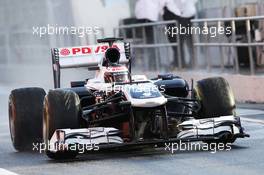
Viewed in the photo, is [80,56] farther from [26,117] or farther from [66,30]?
[66,30]

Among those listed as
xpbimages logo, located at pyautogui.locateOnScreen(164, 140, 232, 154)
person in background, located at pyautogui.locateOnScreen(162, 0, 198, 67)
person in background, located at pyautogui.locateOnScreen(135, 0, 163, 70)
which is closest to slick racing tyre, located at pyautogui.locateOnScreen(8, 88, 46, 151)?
xpbimages logo, located at pyautogui.locateOnScreen(164, 140, 232, 154)

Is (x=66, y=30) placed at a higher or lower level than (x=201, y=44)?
higher

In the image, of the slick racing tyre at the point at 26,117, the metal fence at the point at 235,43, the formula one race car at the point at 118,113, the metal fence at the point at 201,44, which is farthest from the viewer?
the metal fence at the point at 201,44

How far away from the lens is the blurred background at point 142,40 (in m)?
18.5

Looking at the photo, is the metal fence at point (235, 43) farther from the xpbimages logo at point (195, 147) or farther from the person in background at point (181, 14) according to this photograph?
the xpbimages logo at point (195, 147)

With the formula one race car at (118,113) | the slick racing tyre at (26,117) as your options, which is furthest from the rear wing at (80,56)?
the slick racing tyre at (26,117)

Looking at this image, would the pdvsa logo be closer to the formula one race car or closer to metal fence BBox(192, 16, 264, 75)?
the formula one race car

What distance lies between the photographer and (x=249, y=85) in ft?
58.5

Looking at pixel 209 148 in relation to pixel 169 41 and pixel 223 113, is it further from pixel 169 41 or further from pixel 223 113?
pixel 169 41

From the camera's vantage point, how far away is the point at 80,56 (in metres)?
13.9

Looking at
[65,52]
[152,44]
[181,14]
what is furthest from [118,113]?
[181,14]

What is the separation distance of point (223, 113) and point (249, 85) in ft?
19.7

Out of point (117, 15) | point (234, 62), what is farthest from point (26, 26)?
point (234, 62)

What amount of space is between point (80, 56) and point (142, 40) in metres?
9.99
